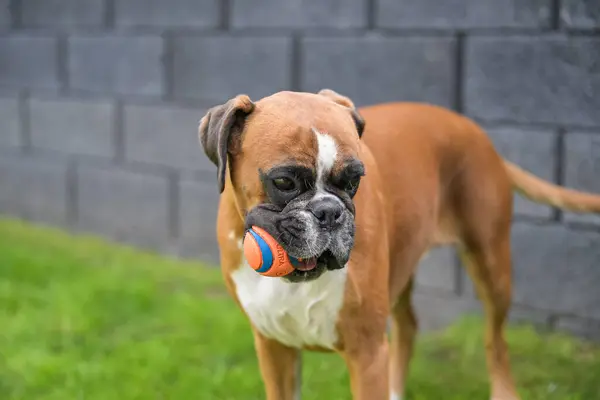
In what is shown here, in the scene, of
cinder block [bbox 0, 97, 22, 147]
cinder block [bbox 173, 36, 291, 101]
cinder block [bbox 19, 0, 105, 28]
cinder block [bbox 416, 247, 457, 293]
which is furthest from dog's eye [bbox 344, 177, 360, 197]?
cinder block [bbox 0, 97, 22, 147]

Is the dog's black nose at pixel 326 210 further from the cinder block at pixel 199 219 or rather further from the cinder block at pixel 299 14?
the cinder block at pixel 199 219

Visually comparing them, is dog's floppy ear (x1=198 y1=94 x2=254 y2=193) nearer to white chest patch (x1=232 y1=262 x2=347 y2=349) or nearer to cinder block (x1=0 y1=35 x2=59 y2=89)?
white chest patch (x1=232 y1=262 x2=347 y2=349)

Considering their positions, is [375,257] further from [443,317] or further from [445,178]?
[443,317]

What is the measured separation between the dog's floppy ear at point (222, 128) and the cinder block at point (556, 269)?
241 centimetres

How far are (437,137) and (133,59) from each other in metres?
3.32

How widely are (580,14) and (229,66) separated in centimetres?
241

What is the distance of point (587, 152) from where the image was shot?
414 centimetres

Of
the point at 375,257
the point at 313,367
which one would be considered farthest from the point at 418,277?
the point at 375,257

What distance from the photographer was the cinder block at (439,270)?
465 cm

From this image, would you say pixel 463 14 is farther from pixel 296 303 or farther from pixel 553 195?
pixel 296 303

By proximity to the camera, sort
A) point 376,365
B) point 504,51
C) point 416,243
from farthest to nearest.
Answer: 1. point 504,51
2. point 416,243
3. point 376,365

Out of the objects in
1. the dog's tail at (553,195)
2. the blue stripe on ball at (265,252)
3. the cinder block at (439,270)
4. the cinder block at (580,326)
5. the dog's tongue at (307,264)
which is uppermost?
the blue stripe on ball at (265,252)


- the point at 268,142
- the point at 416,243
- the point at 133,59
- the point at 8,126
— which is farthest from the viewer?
the point at 8,126

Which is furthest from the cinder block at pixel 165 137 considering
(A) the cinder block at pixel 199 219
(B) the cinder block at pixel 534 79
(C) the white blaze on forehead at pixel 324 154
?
(C) the white blaze on forehead at pixel 324 154
